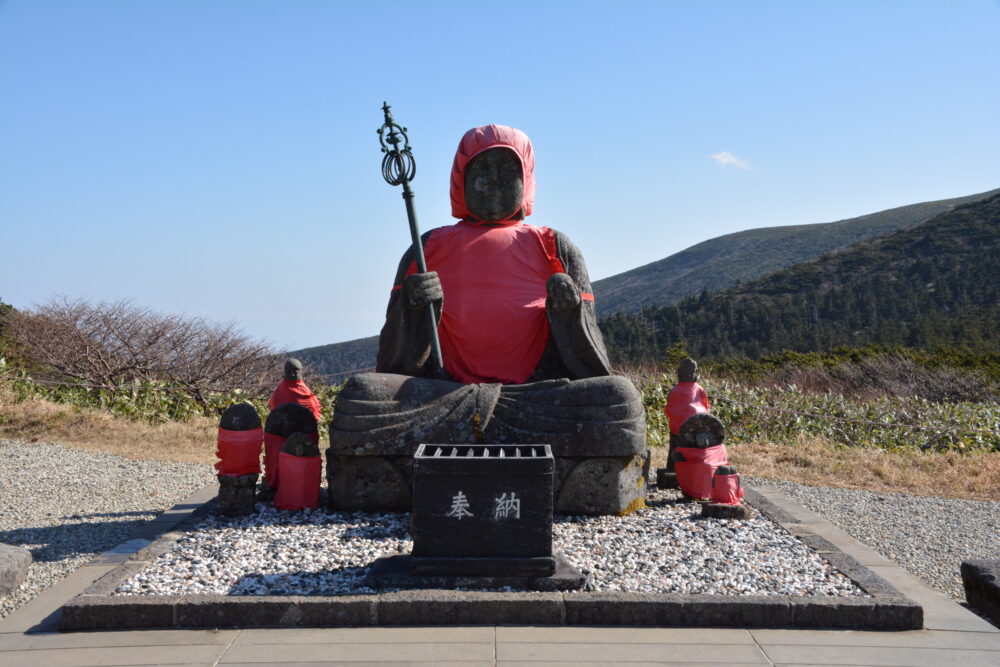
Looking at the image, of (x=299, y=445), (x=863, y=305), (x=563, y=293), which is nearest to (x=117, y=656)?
(x=299, y=445)

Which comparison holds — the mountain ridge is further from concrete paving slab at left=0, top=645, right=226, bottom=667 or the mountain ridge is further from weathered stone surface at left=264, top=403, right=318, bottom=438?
concrete paving slab at left=0, top=645, right=226, bottom=667

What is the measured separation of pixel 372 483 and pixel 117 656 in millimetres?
2135

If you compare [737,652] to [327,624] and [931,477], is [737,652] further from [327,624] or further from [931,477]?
[931,477]

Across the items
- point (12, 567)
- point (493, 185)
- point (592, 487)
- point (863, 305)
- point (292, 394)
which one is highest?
point (863, 305)

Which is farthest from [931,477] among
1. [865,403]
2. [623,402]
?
[623,402]

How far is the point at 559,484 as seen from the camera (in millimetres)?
5086

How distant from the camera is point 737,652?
10.7 feet

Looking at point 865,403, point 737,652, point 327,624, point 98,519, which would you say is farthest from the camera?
point 865,403

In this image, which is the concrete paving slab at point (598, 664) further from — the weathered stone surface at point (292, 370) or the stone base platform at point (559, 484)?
the weathered stone surface at point (292, 370)

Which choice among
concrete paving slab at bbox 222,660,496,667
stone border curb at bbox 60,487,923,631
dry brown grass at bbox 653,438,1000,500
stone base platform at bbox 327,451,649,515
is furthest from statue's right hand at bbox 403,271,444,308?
dry brown grass at bbox 653,438,1000,500

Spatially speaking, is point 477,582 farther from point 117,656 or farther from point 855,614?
point 855,614

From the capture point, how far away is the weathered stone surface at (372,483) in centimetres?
518

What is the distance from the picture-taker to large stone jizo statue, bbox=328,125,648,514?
16.7ft

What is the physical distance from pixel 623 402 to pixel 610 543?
993 millimetres
